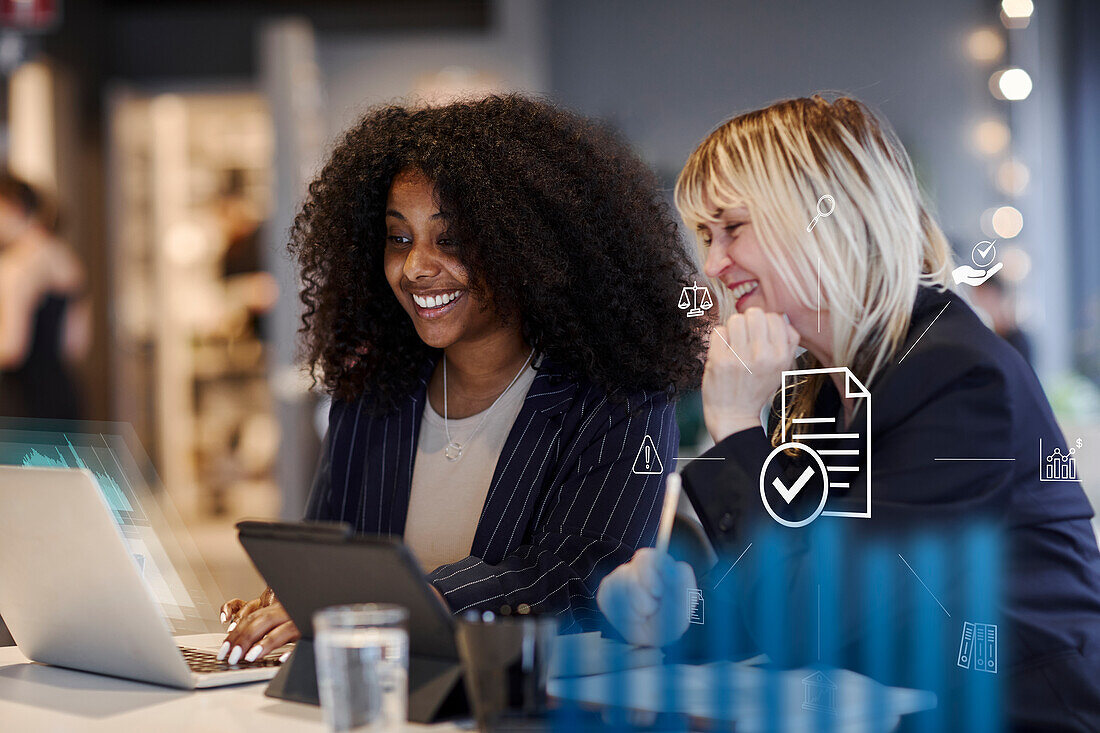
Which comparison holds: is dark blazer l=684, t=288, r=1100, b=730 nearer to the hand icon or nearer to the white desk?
the hand icon

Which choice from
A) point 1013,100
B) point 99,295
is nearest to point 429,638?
point 1013,100

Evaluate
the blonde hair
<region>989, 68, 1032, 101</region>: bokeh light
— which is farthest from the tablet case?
<region>989, 68, 1032, 101</region>: bokeh light

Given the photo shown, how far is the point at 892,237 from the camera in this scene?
1.21m

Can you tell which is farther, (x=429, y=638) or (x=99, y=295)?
(x=99, y=295)

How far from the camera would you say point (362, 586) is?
3.35 feet

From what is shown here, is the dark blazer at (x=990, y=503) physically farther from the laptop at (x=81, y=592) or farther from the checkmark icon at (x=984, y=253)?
the laptop at (x=81, y=592)

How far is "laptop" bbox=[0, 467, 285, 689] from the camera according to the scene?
1.10m

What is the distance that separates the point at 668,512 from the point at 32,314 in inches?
158

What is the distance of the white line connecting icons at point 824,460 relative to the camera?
1229 mm

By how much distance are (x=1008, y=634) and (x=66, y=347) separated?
4.51 meters

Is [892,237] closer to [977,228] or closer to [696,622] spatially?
[977,228]

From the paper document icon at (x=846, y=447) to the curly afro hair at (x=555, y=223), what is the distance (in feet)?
0.63

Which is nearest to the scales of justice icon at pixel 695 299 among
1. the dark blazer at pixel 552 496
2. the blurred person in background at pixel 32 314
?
the dark blazer at pixel 552 496

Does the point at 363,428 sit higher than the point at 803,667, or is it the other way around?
the point at 363,428
